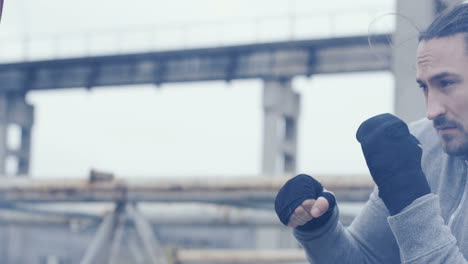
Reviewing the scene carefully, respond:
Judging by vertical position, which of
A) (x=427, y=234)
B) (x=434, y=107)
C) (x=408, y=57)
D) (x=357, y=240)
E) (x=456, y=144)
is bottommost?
(x=357, y=240)

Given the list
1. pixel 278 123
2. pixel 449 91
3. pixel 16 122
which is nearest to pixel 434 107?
pixel 449 91

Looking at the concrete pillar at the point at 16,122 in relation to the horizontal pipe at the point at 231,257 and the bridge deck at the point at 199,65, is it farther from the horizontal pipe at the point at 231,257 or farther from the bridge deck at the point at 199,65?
the horizontal pipe at the point at 231,257

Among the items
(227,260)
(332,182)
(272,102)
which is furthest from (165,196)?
(272,102)

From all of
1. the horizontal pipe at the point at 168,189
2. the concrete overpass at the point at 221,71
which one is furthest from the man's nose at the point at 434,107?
the concrete overpass at the point at 221,71

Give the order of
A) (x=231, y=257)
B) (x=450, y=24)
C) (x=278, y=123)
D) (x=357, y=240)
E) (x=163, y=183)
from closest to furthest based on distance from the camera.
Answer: (x=450, y=24) → (x=357, y=240) → (x=163, y=183) → (x=231, y=257) → (x=278, y=123)

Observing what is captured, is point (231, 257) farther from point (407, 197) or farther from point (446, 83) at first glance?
point (407, 197)

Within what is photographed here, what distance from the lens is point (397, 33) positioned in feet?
11.4

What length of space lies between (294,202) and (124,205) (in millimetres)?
2097

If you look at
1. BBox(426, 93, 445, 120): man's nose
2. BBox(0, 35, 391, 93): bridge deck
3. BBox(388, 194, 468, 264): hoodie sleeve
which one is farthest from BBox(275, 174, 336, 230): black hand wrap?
BBox(0, 35, 391, 93): bridge deck

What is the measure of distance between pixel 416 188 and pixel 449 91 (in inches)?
16.1

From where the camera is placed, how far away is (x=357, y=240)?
262 centimetres

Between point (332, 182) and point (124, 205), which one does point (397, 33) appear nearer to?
point (332, 182)

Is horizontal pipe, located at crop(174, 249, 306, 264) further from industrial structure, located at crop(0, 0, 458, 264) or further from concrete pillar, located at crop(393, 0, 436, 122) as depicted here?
concrete pillar, located at crop(393, 0, 436, 122)

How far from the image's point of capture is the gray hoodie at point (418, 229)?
2053 mm
